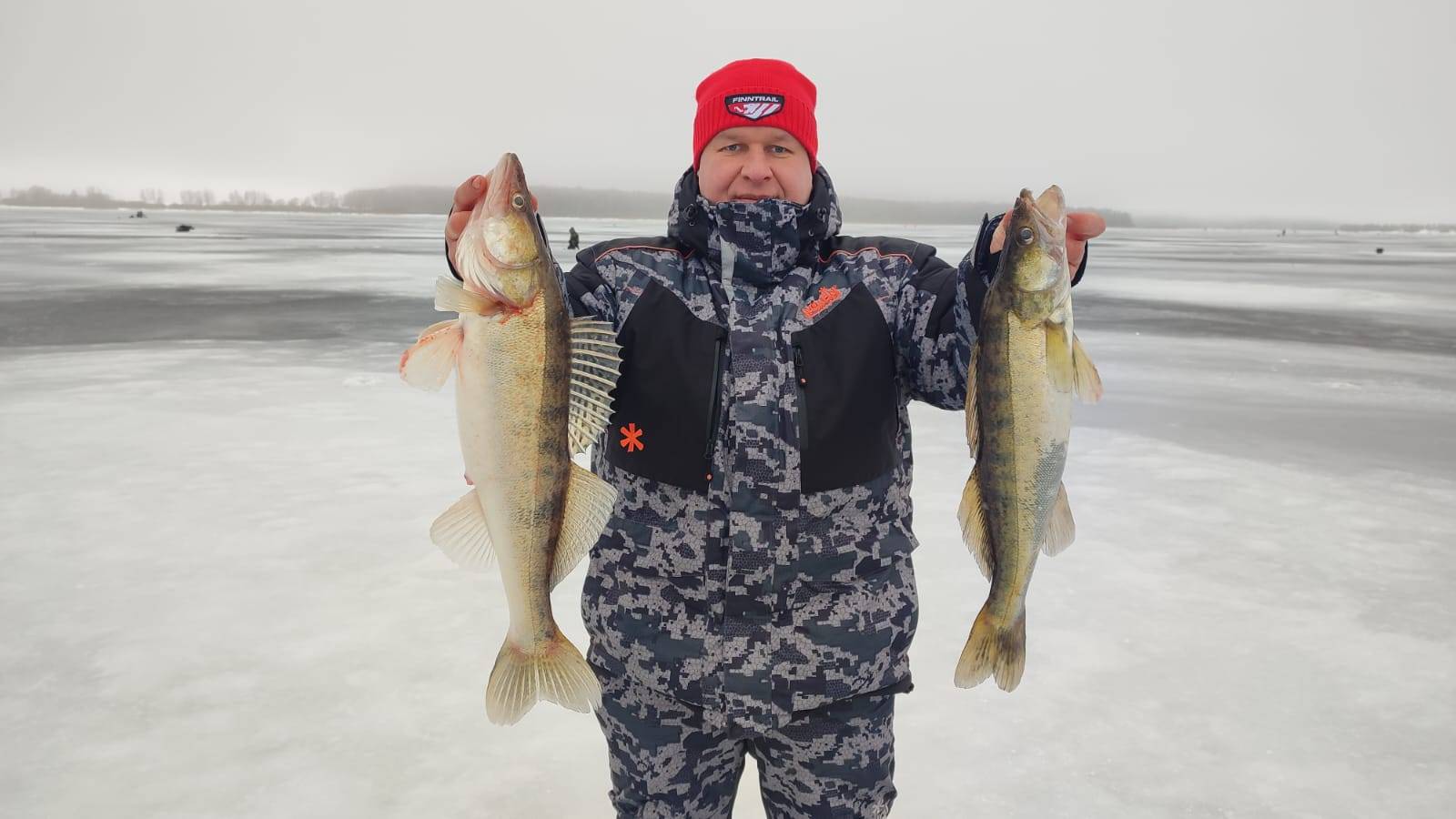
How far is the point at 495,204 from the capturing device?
199cm

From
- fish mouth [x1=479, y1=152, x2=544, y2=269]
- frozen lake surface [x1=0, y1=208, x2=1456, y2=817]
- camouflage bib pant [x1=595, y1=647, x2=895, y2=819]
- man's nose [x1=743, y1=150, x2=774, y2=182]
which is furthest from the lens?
frozen lake surface [x1=0, y1=208, x2=1456, y2=817]

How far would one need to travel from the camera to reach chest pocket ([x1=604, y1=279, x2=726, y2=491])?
89.9 inches

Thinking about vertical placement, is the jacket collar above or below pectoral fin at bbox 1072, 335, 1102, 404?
above

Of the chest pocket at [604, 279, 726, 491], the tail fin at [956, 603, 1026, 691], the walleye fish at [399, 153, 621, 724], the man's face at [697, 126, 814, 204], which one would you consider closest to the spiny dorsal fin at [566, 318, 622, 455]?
the walleye fish at [399, 153, 621, 724]

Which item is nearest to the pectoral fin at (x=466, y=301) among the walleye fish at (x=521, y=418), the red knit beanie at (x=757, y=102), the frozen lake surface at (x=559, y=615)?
the walleye fish at (x=521, y=418)

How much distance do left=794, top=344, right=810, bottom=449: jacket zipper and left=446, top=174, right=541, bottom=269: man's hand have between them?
28.8 inches

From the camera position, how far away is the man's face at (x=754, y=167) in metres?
2.49

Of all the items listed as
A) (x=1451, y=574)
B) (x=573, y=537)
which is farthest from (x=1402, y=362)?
(x=573, y=537)

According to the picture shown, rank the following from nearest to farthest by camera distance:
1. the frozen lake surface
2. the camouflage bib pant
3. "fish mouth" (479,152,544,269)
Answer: "fish mouth" (479,152,544,269), the camouflage bib pant, the frozen lake surface

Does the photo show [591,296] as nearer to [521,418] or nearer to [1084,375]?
[521,418]

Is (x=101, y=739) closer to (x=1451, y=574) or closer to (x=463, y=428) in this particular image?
(x=463, y=428)

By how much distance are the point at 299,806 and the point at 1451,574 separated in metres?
5.84

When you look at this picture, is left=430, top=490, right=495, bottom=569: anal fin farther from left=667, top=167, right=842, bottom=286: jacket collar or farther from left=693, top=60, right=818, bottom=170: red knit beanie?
left=693, top=60, right=818, bottom=170: red knit beanie

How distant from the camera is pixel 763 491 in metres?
2.27
